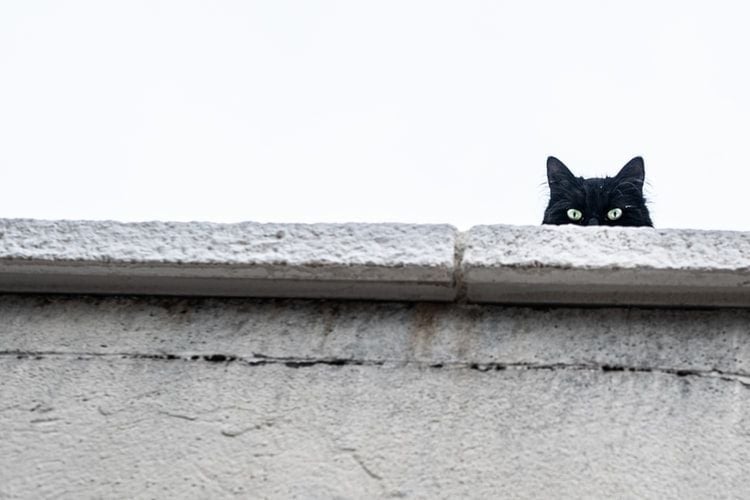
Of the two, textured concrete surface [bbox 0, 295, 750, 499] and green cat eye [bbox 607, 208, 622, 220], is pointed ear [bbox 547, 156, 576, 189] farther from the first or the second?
textured concrete surface [bbox 0, 295, 750, 499]

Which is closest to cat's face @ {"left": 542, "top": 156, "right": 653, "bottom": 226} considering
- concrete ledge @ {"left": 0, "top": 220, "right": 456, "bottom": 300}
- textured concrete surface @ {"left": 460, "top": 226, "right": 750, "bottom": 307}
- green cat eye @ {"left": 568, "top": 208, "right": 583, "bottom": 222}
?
green cat eye @ {"left": 568, "top": 208, "right": 583, "bottom": 222}

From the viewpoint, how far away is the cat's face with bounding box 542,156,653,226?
4410 mm

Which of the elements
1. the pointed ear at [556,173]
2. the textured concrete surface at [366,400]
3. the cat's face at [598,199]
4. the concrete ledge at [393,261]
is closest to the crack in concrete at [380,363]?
the textured concrete surface at [366,400]

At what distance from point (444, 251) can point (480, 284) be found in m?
0.09

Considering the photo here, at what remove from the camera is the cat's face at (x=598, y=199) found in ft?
14.5

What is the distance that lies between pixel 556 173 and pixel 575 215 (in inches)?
14.9

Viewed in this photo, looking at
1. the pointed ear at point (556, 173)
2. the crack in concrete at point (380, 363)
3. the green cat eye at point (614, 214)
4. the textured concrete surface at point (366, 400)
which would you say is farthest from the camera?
the pointed ear at point (556, 173)

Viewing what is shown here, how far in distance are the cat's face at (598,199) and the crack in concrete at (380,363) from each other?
2809 millimetres

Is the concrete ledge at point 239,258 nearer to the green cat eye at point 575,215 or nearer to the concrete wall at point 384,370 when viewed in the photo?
the concrete wall at point 384,370

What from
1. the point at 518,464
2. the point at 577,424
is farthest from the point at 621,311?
the point at 518,464

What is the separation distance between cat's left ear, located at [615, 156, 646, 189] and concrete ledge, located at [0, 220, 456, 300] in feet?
10.6

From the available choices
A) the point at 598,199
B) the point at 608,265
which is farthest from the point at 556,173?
the point at 608,265

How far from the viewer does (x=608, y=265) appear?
5.20 feet

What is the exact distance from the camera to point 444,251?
5.34 ft
